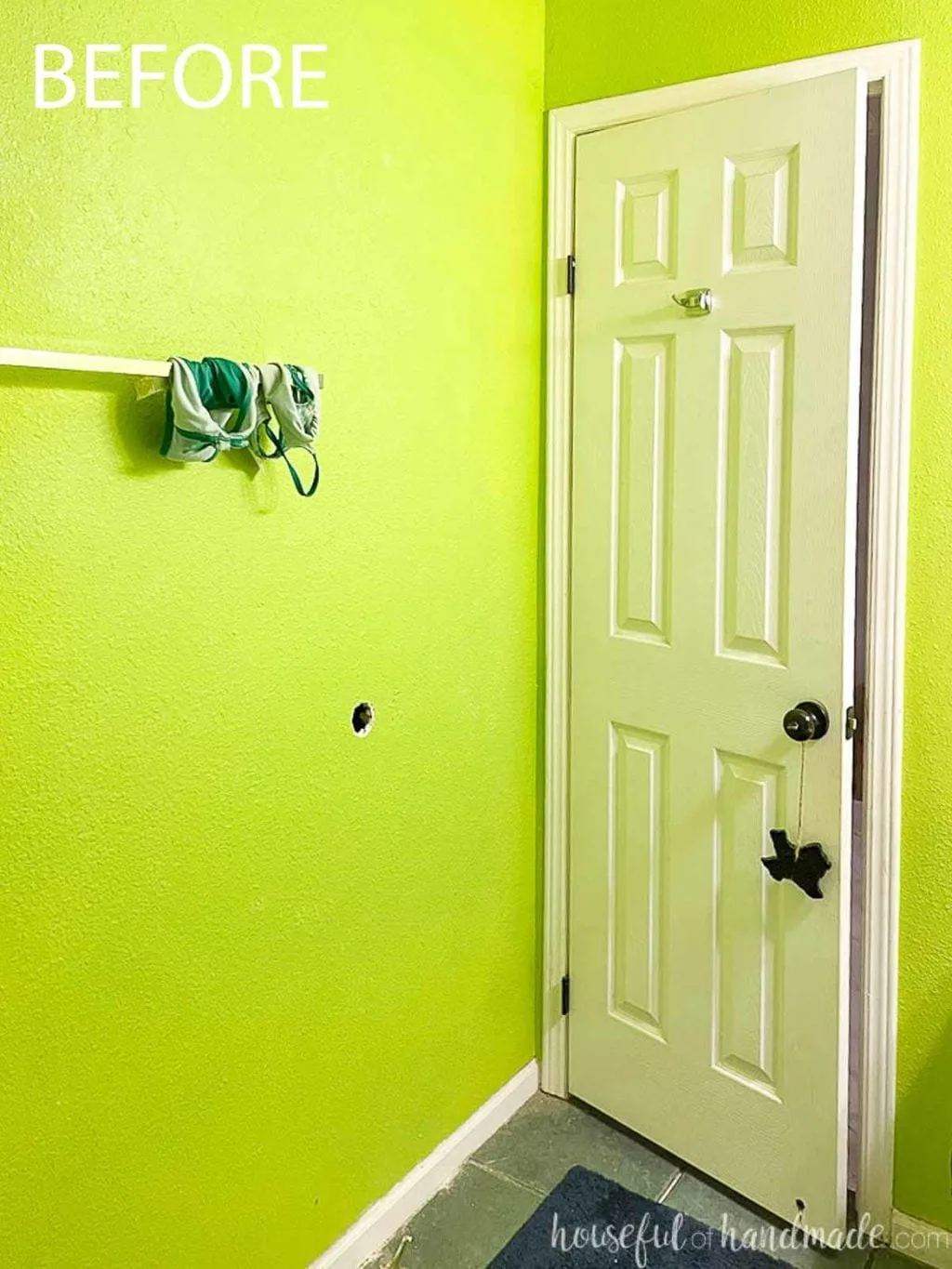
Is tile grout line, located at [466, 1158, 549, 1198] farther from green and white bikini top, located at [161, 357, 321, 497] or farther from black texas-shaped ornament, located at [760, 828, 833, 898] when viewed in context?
green and white bikini top, located at [161, 357, 321, 497]

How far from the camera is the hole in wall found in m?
1.81

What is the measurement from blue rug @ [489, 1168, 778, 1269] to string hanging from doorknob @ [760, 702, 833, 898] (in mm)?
674

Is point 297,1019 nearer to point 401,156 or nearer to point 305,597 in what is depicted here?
point 305,597

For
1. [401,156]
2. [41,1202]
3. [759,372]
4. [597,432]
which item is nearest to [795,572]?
[759,372]

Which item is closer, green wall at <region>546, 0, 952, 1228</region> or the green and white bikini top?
the green and white bikini top

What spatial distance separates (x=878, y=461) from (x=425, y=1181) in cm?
157

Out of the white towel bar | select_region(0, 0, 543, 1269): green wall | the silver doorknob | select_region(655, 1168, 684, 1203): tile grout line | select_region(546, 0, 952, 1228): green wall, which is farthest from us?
select_region(655, 1168, 684, 1203): tile grout line

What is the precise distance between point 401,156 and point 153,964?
1.34m

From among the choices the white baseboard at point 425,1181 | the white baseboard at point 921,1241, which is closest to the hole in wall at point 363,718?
the white baseboard at point 425,1181

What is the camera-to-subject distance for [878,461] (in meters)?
1.81

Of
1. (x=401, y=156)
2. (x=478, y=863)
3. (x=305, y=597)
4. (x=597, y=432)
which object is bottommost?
(x=478, y=863)

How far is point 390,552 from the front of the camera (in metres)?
1.85

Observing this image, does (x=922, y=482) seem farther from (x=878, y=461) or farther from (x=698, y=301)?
(x=698, y=301)

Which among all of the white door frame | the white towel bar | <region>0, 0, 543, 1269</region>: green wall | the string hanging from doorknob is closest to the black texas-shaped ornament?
the string hanging from doorknob
